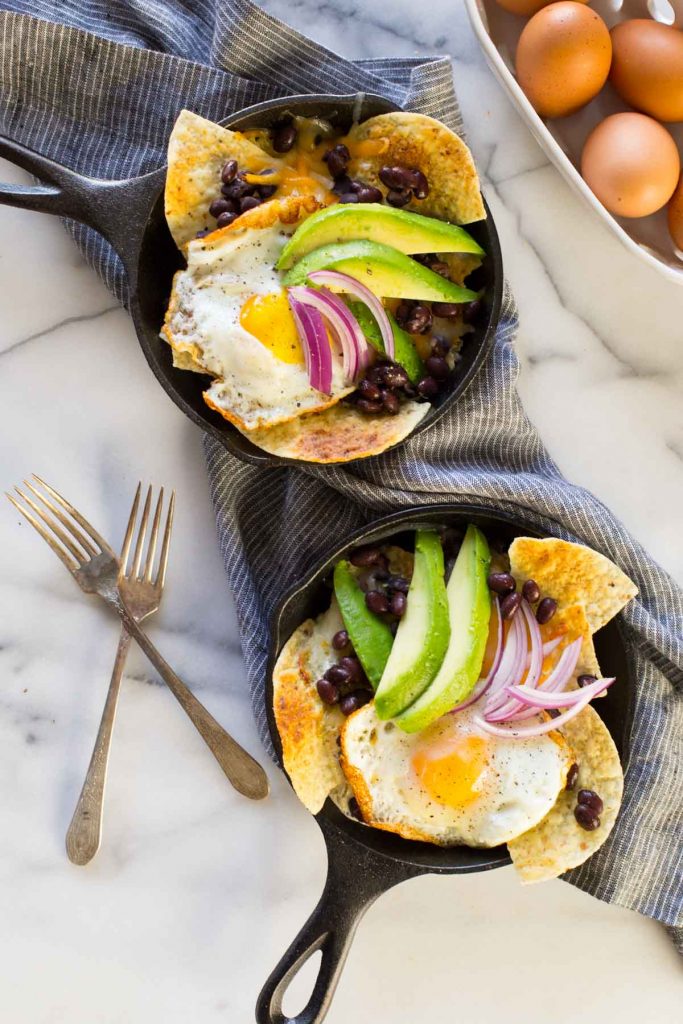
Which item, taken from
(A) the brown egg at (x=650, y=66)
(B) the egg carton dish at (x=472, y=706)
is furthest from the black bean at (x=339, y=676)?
(A) the brown egg at (x=650, y=66)

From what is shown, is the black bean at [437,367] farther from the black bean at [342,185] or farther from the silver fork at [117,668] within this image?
the silver fork at [117,668]

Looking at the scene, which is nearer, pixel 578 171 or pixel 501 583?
pixel 501 583

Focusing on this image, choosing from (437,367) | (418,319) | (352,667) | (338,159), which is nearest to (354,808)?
(352,667)

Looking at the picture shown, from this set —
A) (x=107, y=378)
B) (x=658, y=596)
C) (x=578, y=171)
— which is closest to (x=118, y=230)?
(x=107, y=378)

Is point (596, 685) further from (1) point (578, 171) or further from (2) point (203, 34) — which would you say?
(2) point (203, 34)

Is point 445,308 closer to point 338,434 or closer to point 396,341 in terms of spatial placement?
point 396,341

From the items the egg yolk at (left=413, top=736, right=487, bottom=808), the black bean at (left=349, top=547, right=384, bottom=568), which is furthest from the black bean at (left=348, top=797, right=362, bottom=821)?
the black bean at (left=349, top=547, right=384, bottom=568)
